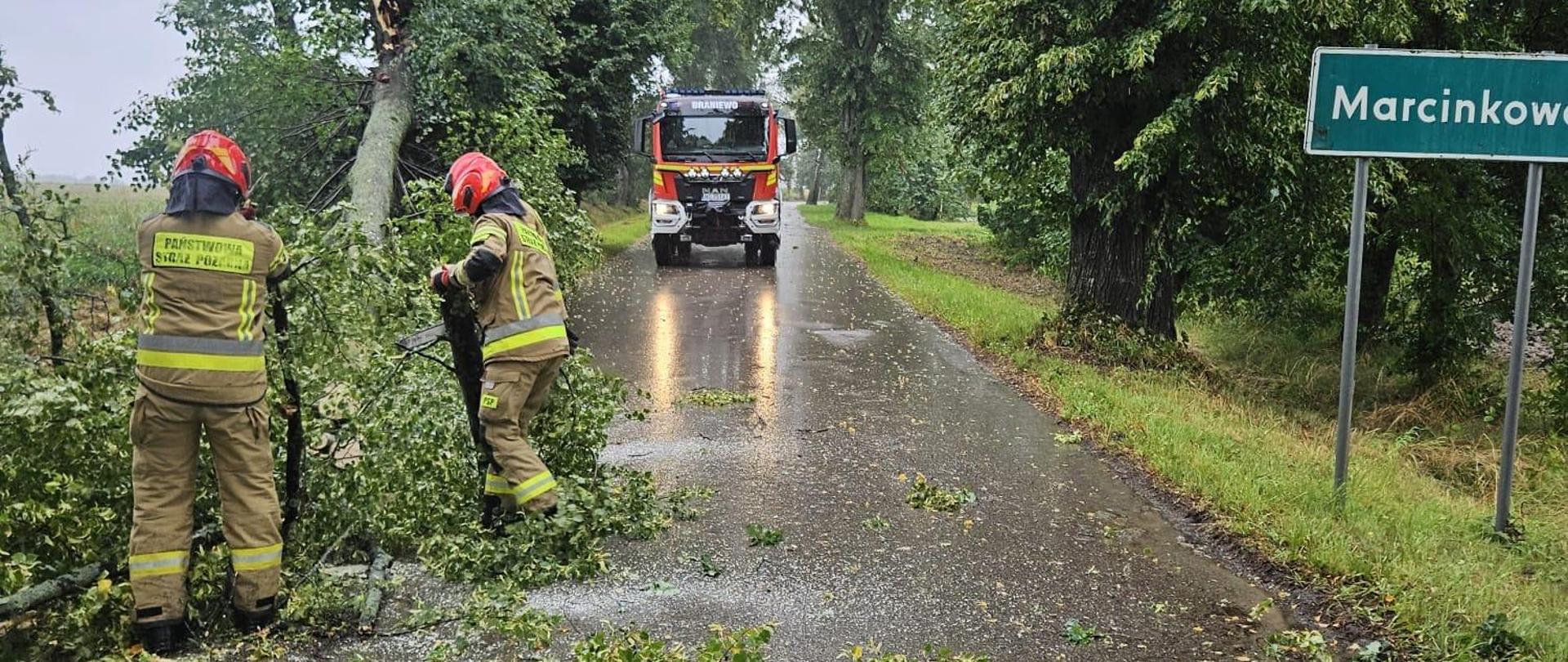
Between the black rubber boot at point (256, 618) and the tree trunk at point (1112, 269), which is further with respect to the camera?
the tree trunk at point (1112, 269)

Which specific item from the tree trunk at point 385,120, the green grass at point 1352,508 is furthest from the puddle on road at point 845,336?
the tree trunk at point 385,120

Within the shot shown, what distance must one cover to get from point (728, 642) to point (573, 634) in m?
0.63

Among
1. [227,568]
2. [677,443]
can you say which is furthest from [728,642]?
[677,443]

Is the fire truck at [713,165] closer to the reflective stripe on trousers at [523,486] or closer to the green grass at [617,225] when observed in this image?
the green grass at [617,225]

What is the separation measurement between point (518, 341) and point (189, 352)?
1409 millimetres

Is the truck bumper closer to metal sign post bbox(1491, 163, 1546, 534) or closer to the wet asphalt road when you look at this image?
the wet asphalt road

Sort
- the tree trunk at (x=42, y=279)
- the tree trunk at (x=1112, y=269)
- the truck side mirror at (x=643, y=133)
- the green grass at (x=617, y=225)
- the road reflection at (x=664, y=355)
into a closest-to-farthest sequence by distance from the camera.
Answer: the tree trunk at (x=42, y=279) < the road reflection at (x=664, y=355) < the tree trunk at (x=1112, y=269) < the truck side mirror at (x=643, y=133) < the green grass at (x=617, y=225)

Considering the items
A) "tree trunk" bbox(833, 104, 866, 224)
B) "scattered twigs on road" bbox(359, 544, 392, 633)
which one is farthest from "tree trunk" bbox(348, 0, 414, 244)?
"tree trunk" bbox(833, 104, 866, 224)

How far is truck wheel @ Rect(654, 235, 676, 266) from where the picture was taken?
19719mm

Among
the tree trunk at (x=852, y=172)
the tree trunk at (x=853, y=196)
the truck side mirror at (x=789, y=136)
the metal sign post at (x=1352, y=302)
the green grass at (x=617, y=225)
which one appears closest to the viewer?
the metal sign post at (x=1352, y=302)

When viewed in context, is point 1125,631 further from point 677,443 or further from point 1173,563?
point 677,443

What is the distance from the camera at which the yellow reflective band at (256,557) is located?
415cm

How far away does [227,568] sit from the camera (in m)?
4.34

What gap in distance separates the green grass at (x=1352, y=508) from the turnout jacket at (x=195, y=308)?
4467 millimetres
